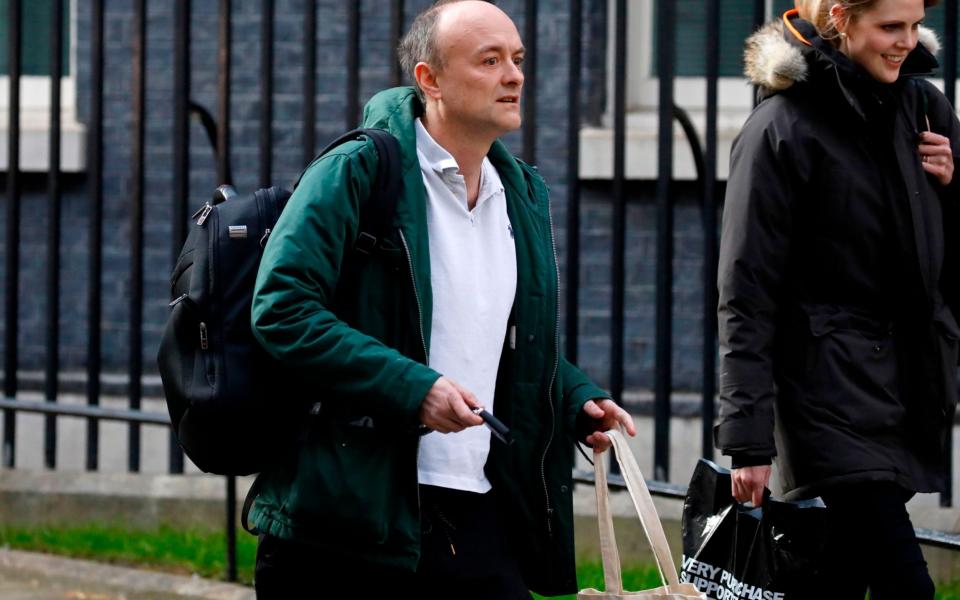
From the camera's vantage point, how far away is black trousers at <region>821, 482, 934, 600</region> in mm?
3633

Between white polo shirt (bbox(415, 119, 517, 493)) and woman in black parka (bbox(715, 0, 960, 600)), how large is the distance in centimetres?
65

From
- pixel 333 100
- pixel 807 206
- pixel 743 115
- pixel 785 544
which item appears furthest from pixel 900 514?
pixel 333 100

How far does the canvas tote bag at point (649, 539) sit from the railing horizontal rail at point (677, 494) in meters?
1.76

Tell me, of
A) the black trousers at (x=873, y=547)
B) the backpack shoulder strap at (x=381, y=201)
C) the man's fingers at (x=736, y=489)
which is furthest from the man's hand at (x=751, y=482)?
the backpack shoulder strap at (x=381, y=201)

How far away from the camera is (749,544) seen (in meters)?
3.71

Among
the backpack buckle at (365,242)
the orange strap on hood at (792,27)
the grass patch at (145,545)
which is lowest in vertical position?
the grass patch at (145,545)

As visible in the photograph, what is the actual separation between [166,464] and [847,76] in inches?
172

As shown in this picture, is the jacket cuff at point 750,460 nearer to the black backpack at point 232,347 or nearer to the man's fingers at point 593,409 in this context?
the man's fingers at point 593,409

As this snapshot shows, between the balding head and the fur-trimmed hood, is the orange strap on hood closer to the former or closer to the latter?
the fur-trimmed hood

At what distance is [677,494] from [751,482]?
1606 millimetres

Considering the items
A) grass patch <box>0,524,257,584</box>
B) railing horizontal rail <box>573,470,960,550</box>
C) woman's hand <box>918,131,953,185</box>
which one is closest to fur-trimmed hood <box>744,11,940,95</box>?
woman's hand <box>918,131,953,185</box>

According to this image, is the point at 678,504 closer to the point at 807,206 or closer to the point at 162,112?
the point at 807,206

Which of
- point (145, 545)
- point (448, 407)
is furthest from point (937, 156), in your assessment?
point (145, 545)

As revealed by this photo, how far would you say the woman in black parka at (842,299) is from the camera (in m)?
3.68
